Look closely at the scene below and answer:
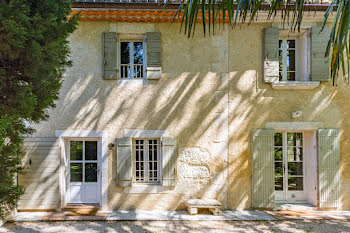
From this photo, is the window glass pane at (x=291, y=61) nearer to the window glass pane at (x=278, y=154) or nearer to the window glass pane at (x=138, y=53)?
the window glass pane at (x=278, y=154)

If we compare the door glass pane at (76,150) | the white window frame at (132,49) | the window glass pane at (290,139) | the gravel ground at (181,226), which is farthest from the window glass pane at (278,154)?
the door glass pane at (76,150)

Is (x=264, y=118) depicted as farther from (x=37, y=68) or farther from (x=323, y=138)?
(x=37, y=68)

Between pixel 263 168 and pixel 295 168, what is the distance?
1153mm

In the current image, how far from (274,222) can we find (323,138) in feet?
8.05

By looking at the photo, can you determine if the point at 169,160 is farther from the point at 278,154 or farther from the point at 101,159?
the point at 278,154

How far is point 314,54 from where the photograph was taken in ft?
19.5

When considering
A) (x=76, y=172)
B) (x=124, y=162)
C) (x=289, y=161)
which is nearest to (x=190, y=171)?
(x=124, y=162)

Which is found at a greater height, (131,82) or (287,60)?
(287,60)

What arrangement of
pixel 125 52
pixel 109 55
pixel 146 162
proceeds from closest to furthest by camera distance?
pixel 109 55 → pixel 146 162 → pixel 125 52

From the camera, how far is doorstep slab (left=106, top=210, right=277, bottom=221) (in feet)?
17.8

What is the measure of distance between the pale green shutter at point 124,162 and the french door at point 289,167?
12.8ft

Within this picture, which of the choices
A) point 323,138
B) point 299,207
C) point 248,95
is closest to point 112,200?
point 248,95

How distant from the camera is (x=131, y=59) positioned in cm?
613

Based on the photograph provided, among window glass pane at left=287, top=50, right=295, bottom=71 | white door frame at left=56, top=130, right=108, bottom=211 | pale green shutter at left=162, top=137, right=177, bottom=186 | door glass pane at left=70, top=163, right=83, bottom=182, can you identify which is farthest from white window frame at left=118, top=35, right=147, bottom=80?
window glass pane at left=287, top=50, right=295, bottom=71
